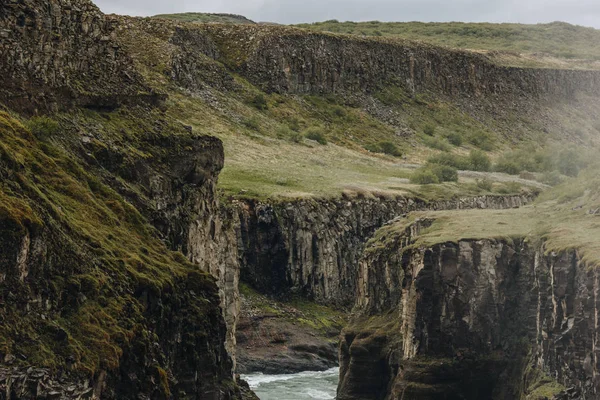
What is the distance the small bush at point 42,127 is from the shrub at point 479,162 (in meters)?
132

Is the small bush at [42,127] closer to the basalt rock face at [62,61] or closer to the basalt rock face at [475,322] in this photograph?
the basalt rock face at [62,61]

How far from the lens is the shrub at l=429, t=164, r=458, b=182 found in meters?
175

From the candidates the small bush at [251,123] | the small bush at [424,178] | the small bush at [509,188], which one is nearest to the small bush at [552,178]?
the small bush at [509,188]

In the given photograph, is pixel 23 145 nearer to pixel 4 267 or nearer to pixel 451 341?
pixel 4 267

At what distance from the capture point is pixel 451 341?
95.1 m

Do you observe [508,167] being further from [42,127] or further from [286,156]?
[42,127]

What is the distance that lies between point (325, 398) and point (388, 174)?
71.3 m

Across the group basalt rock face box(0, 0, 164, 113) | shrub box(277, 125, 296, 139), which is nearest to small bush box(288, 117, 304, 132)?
shrub box(277, 125, 296, 139)

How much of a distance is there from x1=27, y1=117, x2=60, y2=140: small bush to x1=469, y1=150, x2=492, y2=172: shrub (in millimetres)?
131847

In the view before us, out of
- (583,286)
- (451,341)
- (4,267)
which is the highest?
(4,267)

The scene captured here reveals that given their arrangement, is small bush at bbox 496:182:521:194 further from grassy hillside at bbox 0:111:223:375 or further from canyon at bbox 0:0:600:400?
grassy hillside at bbox 0:111:223:375

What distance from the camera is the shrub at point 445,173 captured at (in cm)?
17462

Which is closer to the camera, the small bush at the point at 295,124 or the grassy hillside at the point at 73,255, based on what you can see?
the grassy hillside at the point at 73,255

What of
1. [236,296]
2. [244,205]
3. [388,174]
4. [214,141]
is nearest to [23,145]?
[214,141]
